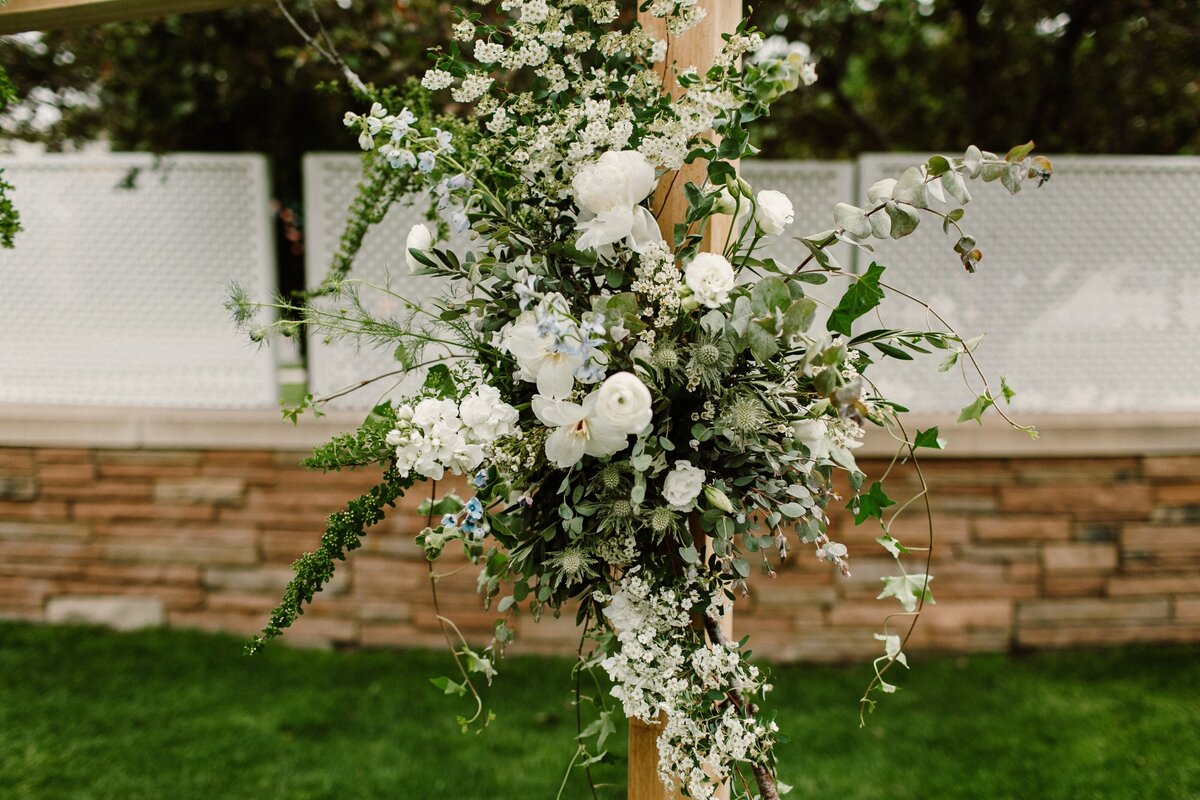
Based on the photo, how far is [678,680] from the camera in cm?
99

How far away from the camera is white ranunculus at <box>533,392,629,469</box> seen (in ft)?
2.92

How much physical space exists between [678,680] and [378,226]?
2239mm

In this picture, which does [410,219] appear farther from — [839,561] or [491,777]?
[839,561]

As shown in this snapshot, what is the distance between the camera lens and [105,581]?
301 cm

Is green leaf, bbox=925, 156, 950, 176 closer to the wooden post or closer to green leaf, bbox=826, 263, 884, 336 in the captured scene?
green leaf, bbox=826, 263, 884, 336

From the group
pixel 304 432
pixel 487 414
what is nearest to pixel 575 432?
pixel 487 414

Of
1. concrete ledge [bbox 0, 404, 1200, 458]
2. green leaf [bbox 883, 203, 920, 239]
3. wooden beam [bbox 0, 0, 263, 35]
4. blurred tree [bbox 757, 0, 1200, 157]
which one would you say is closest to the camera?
green leaf [bbox 883, 203, 920, 239]

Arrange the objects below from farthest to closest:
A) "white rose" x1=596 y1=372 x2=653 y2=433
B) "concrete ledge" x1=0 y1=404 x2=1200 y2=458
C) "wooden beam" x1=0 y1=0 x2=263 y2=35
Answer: "concrete ledge" x1=0 y1=404 x2=1200 y2=458 < "wooden beam" x1=0 y1=0 x2=263 y2=35 < "white rose" x1=596 y1=372 x2=653 y2=433

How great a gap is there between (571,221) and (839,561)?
55cm

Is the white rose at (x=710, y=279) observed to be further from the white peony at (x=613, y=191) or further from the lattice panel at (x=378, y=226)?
the lattice panel at (x=378, y=226)

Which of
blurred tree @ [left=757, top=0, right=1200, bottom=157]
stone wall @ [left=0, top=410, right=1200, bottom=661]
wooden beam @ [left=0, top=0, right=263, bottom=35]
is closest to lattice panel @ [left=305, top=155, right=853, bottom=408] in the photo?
stone wall @ [left=0, top=410, right=1200, bottom=661]

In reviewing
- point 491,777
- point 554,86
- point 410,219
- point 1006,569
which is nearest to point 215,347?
point 410,219

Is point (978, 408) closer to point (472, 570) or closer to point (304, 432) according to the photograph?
point (472, 570)

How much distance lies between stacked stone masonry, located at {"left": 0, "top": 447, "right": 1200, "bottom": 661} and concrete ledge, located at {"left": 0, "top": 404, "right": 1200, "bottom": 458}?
0.05 metres
